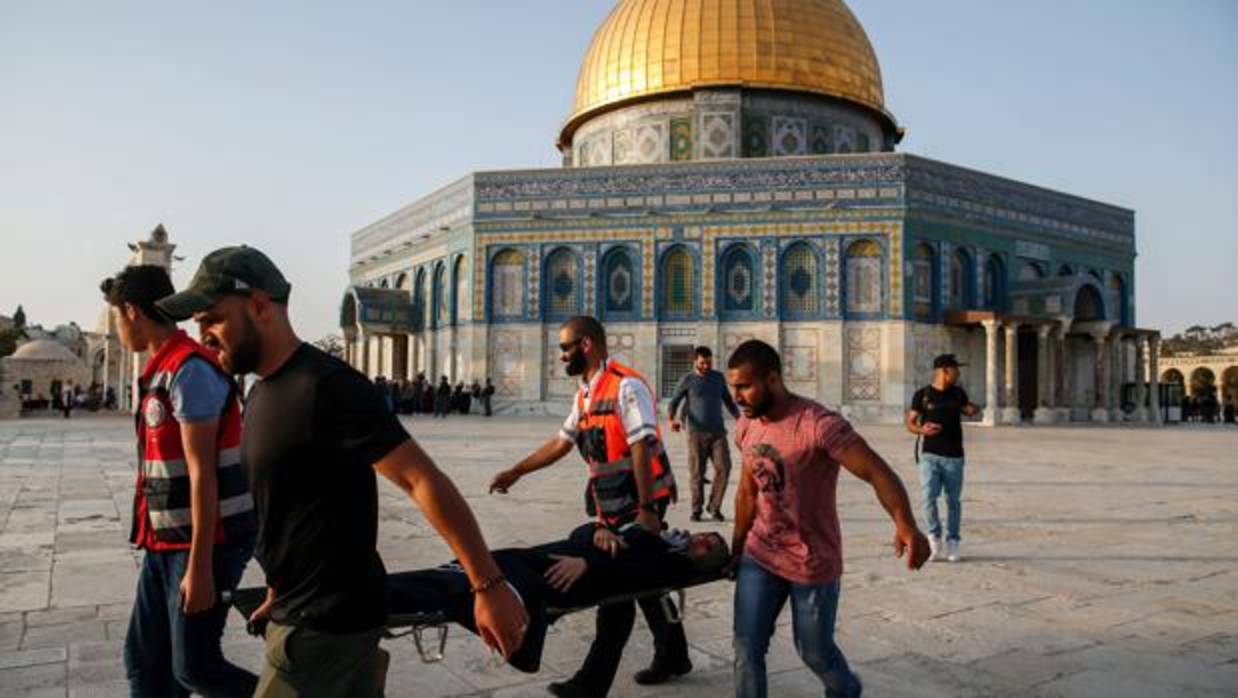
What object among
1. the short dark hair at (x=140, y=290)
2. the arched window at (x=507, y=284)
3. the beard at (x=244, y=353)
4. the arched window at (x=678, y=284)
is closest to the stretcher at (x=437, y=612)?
the beard at (x=244, y=353)

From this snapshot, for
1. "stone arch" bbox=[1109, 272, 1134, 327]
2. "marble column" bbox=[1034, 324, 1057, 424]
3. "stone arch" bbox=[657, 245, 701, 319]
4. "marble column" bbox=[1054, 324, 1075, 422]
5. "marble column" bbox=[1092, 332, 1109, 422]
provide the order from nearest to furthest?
"marble column" bbox=[1034, 324, 1057, 424] → "stone arch" bbox=[657, 245, 701, 319] → "marble column" bbox=[1054, 324, 1075, 422] → "marble column" bbox=[1092, 332, 1109, 422] → "stone arch" bbox=[1109, 272, 1134, 327]

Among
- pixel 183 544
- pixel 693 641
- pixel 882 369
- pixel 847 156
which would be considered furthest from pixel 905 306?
pixel 183 544

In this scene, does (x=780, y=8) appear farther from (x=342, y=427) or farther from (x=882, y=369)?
(x=342, y=427)

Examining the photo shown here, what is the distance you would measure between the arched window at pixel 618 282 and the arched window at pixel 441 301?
5.99m

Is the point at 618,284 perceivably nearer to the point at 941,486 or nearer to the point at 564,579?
the point at 941,486

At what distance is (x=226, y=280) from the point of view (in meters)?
2.29

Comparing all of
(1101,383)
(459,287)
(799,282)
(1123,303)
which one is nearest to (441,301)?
(459,287)

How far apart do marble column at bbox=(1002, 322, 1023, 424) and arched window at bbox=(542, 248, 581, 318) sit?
1314cm

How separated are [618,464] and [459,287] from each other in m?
28.9

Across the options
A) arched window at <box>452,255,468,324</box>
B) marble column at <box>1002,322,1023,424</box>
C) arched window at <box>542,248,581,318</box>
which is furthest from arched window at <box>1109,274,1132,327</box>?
arched window at <box>452,255,468,324</box>

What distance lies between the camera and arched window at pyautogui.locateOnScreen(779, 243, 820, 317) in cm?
2870

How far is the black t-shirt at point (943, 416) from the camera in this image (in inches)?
261

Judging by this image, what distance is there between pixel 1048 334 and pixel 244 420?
103ft

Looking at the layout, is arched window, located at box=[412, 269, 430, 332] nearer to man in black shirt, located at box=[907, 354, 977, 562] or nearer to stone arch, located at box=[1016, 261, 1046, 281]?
stone arch, located at box=[1016, 261, 1046, 281]
